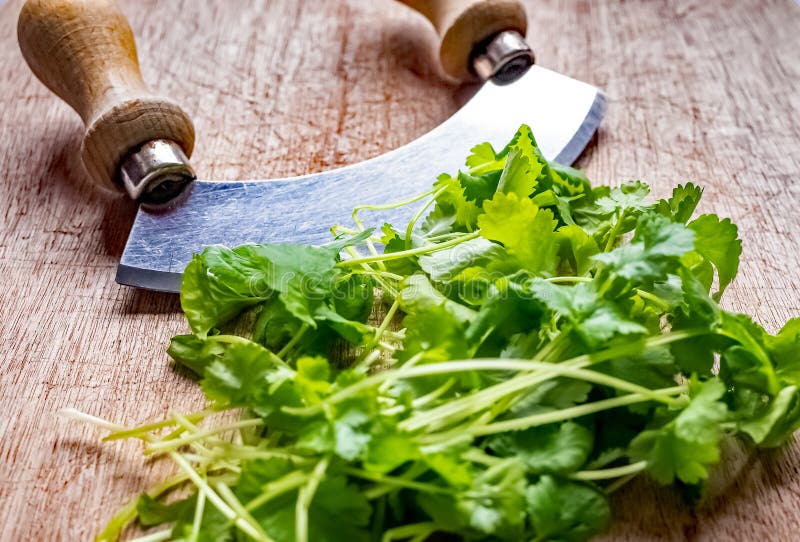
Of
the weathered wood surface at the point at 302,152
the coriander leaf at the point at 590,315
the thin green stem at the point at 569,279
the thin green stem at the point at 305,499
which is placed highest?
the coriander leaf at the point at 590,315

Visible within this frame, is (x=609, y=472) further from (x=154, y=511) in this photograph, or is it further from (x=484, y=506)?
(x=154, y=511)

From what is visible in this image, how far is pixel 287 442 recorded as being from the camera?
107cm

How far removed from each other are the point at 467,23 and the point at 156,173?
2.40 feet

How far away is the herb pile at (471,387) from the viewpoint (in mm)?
923

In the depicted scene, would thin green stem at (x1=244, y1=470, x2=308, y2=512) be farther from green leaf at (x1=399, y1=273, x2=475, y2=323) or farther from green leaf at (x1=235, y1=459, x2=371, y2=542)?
green leaf at (x1=399, y1=273, x2=475, y2=323)

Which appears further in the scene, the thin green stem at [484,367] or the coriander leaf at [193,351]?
the coriander leaf at [193,351]

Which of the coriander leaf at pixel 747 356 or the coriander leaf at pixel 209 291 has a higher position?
the coriander leaf at pixel 747 356

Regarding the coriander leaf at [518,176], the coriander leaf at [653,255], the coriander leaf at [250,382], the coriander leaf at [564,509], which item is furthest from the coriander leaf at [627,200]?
the coriander leaf at [250,382]

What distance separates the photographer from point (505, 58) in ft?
5.56

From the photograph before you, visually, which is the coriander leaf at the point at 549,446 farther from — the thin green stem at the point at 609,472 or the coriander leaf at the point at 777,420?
the coriander leaf at the point at 777,420

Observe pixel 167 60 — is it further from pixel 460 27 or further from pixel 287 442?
pixel 287 442

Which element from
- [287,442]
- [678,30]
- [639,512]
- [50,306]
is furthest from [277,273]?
[678,30]

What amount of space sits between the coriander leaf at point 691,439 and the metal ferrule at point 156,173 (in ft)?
3.04

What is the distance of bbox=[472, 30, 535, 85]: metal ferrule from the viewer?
5.55 feet
